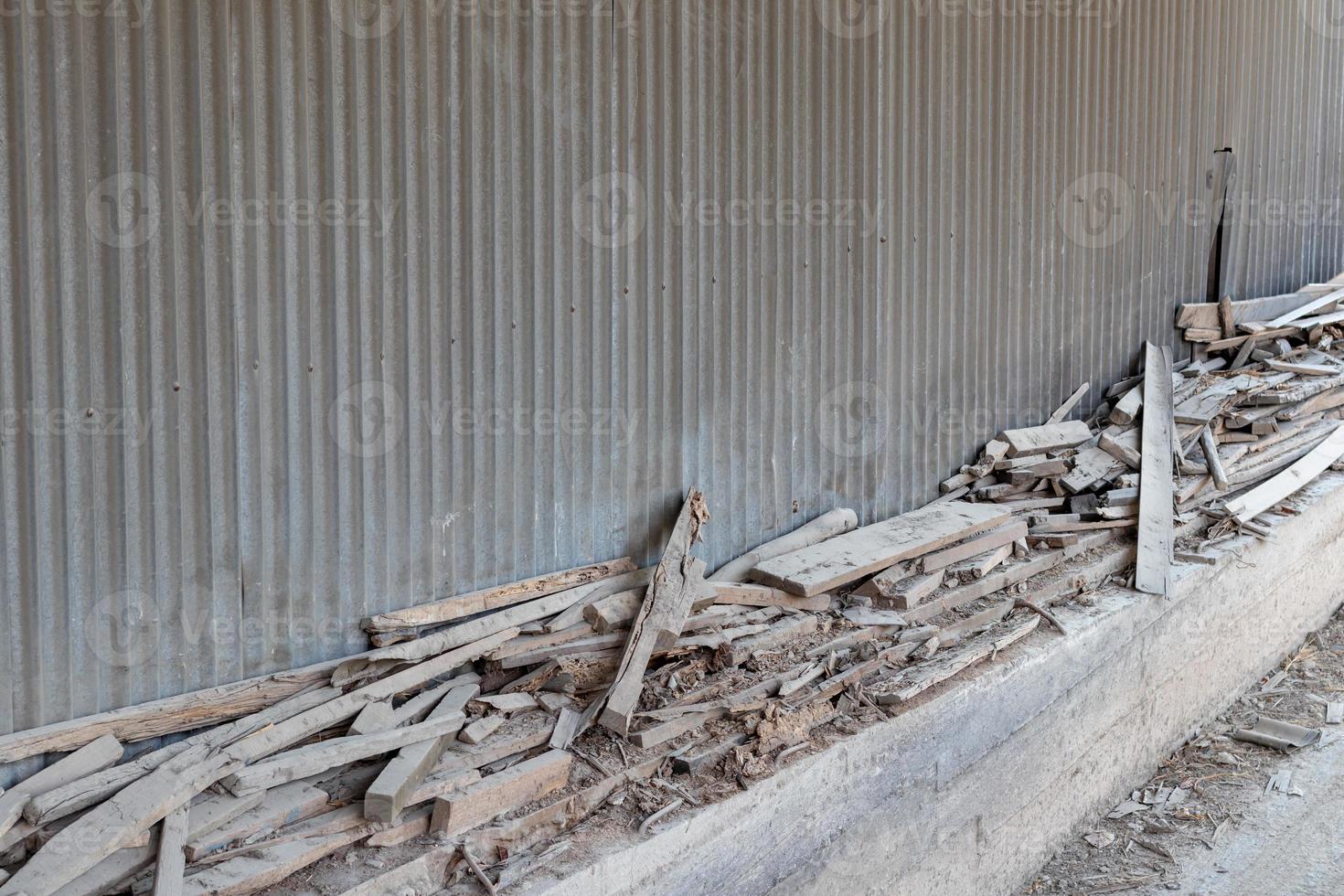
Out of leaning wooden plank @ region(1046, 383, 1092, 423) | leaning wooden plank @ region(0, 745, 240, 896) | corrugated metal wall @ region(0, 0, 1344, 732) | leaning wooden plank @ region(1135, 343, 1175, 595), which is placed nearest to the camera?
leaning wooden plank @ region(0, 745, 240, 896)

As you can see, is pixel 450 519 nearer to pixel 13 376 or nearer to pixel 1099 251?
pixel 13 376

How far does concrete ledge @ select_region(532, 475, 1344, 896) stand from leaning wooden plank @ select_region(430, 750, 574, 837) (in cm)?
36

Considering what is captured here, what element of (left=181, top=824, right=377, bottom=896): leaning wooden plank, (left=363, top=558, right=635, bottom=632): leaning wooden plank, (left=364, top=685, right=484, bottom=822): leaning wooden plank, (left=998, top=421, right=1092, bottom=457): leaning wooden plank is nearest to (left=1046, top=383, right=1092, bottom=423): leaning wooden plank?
(left=998, top=421, right=1092, bottom=457): leaning wooden plank

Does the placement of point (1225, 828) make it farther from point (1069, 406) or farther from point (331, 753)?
point (331, 753)

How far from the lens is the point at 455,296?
4.43 m

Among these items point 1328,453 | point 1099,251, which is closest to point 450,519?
point 1099,251

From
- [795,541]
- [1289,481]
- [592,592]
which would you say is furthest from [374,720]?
[1289,481]

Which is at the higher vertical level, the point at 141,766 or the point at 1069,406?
the point at 1069,406

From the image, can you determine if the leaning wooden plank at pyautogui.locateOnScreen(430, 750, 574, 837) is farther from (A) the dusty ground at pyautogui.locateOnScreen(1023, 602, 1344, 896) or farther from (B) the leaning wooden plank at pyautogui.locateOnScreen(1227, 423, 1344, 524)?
(B) the leaning wooden plank at pyautogui.locateOnScreen(1227, 423, 1344, 524)

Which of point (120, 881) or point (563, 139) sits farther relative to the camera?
point (563, 139)

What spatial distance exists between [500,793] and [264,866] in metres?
0.82

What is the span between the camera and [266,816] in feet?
11.5

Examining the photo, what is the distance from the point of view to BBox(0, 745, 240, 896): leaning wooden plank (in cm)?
307

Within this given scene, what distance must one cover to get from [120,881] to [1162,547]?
6.03 metres
